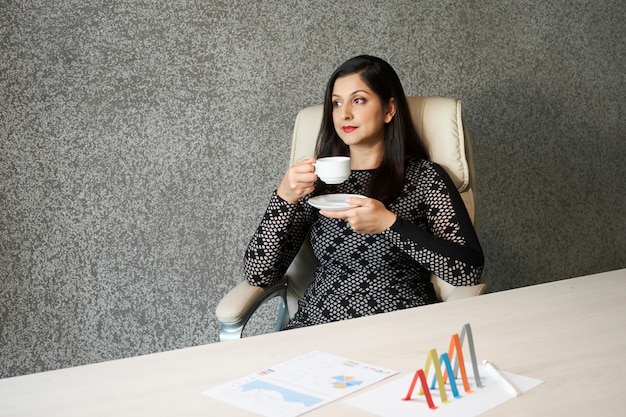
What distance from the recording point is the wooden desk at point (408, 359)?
1.08 m

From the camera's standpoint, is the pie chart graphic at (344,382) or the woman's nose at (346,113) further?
the woman's nose at (346,113)

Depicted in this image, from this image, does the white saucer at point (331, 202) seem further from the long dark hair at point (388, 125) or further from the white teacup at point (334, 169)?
the long dark hair at point (388, 125)

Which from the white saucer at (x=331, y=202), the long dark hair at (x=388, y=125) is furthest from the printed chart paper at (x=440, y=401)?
the long dark hair at (x=388, y=125)

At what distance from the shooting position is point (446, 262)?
1.94 m

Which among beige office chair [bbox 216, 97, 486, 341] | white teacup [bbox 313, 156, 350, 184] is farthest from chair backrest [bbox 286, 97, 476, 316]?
white teacup [bbox 313, 156, 350, 184]

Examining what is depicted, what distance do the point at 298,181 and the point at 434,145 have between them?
1.59 ft

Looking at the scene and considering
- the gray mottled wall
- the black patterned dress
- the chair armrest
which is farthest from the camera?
the gray mottled wall

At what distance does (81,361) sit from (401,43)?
162 centimetres

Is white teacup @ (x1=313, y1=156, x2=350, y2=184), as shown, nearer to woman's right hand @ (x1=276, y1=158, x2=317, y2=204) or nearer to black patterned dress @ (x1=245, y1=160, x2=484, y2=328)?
woman's right hand @ (x1=276, y1=158, x2=317, y2=204)

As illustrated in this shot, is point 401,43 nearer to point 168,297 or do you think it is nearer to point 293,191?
point 293,191

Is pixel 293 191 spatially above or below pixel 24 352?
above

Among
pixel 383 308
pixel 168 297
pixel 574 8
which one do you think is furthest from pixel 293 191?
pixel 574 8

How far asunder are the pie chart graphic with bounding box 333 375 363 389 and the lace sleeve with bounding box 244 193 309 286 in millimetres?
936

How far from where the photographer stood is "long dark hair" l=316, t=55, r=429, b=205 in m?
2.14
